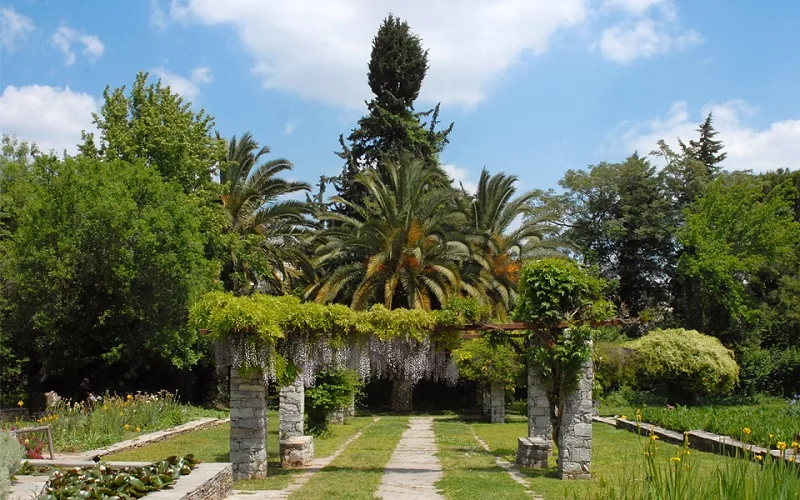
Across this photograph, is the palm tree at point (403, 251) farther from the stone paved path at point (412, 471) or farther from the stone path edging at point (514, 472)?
the stone path edging at point (514, 472)

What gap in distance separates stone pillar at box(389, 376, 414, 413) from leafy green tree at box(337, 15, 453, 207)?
371 inches

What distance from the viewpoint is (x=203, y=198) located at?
2403cm

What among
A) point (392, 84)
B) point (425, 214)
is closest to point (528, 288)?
point (425, 214)

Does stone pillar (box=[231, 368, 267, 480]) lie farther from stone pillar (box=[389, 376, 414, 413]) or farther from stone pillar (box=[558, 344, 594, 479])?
stone pillar (box=[389, 376, 414, 413])

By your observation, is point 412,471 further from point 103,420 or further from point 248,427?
point 103,420

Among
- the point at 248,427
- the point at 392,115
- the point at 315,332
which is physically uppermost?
the point at 392,115

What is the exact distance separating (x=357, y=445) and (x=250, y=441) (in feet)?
17.1

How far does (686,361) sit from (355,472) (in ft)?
53.0

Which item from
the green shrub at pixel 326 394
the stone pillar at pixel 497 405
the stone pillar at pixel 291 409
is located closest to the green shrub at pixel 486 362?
the stone pillar at pixel 497 405

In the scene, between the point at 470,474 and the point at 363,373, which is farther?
the point at 363,373

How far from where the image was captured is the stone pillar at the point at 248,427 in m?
11.1

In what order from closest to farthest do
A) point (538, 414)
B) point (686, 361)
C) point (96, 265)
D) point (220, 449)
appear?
point (538, 414)
point (220, 449)
point (96, 265)
point (686, 361)

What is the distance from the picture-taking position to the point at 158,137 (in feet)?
78.6

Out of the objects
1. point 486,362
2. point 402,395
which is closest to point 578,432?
point 486,362
